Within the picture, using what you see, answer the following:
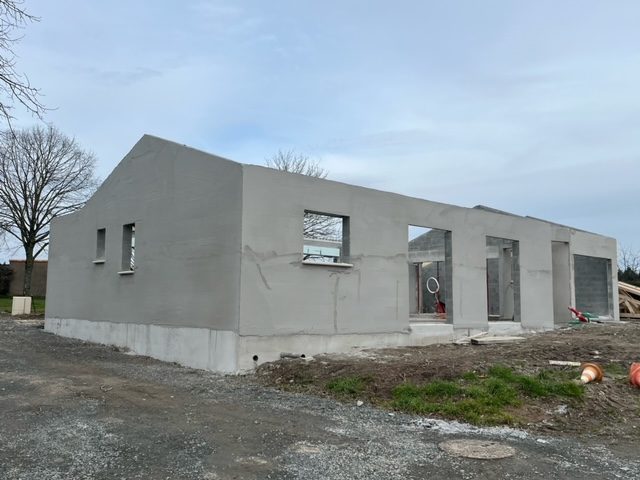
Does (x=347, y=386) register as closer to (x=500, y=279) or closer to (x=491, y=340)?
(x=491, y=340)

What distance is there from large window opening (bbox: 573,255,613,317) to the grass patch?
708 inches

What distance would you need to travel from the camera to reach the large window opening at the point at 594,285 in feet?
77.6

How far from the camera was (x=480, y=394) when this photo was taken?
783cm

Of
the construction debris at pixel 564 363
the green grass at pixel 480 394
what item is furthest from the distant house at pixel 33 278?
the green grass at pixel 480 394

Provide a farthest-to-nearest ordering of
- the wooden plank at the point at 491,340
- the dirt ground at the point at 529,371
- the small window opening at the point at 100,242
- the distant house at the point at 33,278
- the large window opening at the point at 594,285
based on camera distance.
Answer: the distant house at the point at 33,278, the large window opening at the point at 594,285, the small window opening at the point at 100,242, the wooden plank at the point at 491,340, the dirt ground at the point at 529,371

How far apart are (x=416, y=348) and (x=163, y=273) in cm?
649

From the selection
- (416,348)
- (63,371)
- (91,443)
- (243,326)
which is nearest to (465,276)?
(416,348)

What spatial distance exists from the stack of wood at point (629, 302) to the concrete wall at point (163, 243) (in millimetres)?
22200

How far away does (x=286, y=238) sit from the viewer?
11578 mm

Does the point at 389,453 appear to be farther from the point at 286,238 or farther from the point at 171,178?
the point at 171,178

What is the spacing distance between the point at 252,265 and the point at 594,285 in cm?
1929

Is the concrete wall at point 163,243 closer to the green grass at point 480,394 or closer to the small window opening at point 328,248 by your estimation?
the small window opening at point 328,248

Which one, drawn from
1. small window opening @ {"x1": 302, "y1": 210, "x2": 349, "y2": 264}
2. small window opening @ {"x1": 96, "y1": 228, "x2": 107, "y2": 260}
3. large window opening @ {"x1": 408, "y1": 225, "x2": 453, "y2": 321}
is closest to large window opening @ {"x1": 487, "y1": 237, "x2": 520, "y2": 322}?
large window opening @ {"x1": 408, "y1": 225, "x2": 453, "y2": 321}

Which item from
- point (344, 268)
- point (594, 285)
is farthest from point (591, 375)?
point (594, 285)
